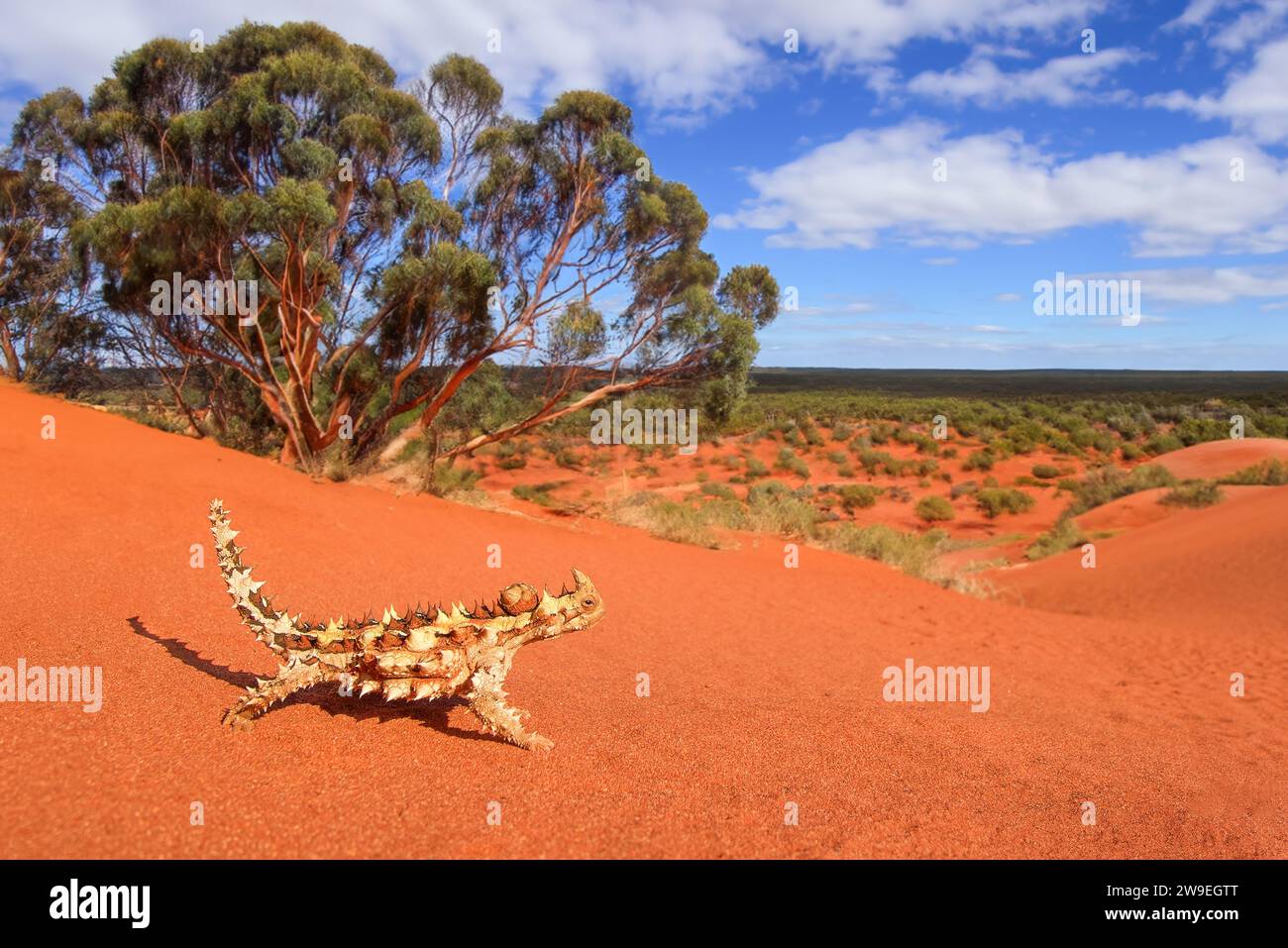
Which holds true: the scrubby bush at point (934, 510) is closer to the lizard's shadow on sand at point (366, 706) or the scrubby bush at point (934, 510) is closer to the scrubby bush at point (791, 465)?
the scrubby bush at point (791, 465)

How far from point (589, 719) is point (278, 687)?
1766 mm

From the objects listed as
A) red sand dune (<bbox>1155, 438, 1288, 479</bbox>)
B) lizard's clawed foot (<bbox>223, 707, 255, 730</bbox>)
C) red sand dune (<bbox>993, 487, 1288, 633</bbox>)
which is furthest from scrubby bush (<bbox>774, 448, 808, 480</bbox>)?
lizard's clawed foot (<bbox>223, 707, 255, 730</bbox>)

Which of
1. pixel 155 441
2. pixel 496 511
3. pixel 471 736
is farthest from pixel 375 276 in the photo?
pixel 471 736

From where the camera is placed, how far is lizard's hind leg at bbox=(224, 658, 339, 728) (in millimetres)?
3396

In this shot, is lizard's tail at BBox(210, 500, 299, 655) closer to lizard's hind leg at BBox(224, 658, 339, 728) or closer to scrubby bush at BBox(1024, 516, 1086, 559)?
lizard's hind leg at BBox(224, 658, 339, 728)

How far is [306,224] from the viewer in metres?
13.4

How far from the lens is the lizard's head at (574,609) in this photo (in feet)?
12.1

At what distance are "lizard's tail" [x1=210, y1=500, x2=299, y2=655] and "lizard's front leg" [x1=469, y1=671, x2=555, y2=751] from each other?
843 millimetres

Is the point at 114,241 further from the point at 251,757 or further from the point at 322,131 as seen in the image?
the point at 251,757

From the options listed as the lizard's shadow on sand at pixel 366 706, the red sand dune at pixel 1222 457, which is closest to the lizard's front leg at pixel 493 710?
the lizard's shadow on sand at pixel 366 706

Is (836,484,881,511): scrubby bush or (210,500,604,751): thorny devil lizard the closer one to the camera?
(210,500,604,751): thorny devil lizard

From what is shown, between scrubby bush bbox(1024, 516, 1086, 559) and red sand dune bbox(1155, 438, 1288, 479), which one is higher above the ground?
red sand dune bbox(1155, 438, 1288, 479)

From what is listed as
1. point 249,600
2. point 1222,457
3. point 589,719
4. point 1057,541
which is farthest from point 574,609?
point 1222,457

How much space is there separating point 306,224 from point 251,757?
40.0 feet
